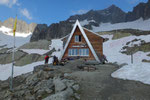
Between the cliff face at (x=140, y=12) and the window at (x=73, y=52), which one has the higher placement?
the cliff face at (x=140, y=12)

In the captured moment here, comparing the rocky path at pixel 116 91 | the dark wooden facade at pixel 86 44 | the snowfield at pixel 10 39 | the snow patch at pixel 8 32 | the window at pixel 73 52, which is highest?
the snow patch at pixel 8 32

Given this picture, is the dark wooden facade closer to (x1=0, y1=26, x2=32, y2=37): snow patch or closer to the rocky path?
the rocky path

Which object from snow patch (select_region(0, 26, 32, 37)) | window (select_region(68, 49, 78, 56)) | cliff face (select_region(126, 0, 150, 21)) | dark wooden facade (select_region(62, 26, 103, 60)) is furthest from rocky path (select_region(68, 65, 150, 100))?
snow patch (select_region(0, 26, 32, 37))

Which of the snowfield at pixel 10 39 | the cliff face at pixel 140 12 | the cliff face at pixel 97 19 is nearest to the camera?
the snowfield at pixel 10 39

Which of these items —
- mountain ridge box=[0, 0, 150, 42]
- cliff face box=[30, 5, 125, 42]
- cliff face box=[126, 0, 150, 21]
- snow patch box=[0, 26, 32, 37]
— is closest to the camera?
cliff face box=[30, 5, 125, 42]

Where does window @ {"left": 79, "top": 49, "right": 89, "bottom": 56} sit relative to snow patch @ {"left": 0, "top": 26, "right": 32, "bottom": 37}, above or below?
below

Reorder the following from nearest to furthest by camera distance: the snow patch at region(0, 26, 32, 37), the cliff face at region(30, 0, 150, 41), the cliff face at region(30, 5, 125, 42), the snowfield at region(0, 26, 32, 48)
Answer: the snowfield at region(0, 26, 32, 48)
the cliff face at region(30, 5, 125, 42)
the cliff face at region(30, 0, 150, 41)
the snow patch at region(0, 26, 32, 37)

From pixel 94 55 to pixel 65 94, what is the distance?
1616 centimetres

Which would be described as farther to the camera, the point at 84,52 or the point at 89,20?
the point at 89,20

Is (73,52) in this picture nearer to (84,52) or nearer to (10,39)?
(84,52)

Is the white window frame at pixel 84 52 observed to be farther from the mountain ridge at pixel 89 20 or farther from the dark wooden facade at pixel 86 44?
the mountain ridge at pixel 89 20

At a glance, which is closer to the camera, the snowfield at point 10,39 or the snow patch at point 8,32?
the snowfield at point 10,39

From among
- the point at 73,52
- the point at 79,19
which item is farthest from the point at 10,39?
the point at 73,52

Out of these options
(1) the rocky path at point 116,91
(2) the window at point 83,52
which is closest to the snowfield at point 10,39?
(2) the window at point 83,52
